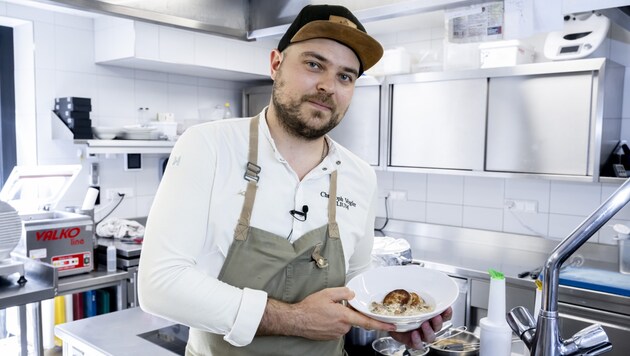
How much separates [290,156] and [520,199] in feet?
8.76

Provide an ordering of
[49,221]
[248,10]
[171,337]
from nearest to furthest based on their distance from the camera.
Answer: [248,10] < [171,337] < [49,221]

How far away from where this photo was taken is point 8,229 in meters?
2.45

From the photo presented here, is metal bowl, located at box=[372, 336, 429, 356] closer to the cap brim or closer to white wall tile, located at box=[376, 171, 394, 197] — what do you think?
the cap brim

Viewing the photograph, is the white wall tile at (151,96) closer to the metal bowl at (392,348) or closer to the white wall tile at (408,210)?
the white wall tile at (408,210)

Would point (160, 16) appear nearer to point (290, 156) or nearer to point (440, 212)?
point (290, 156)

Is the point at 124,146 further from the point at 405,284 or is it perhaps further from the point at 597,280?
the point at 597,280

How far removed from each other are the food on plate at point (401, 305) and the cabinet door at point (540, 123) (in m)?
2.12

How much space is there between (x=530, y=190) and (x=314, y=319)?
9.24 ft

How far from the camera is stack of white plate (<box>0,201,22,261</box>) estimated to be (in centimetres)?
243

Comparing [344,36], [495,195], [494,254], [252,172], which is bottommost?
[494,254]

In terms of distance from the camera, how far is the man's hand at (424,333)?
1.34 metres

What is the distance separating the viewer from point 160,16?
42.9 inches

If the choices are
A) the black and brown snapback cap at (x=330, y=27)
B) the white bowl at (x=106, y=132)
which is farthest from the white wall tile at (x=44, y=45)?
the black and brown snapback cap at (x=330, y=27)

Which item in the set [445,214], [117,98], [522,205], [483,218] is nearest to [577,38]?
[522,205]
